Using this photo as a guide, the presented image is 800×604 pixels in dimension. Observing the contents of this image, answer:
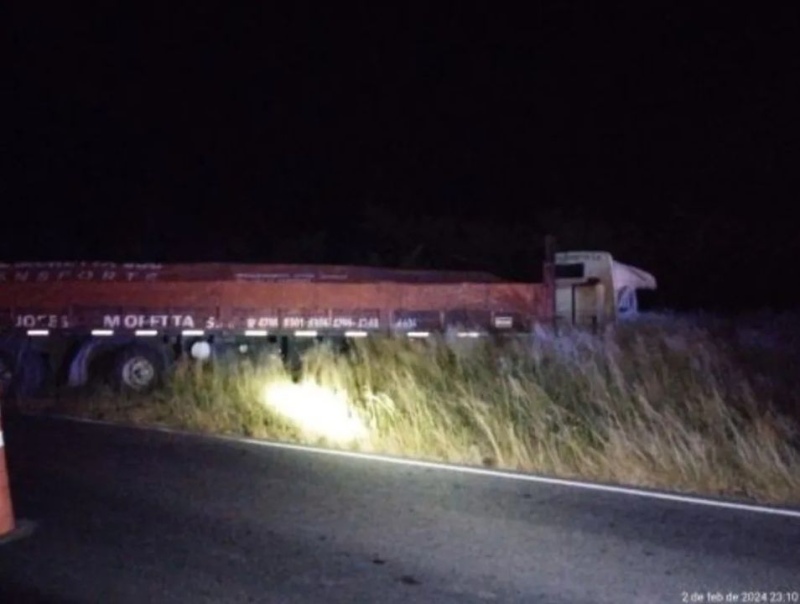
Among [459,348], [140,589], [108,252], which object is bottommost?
[140,589]

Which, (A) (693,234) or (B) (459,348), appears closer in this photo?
(B) (459,348)

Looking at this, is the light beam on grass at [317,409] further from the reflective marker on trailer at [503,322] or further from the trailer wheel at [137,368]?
the reflective marker on trailer at [503,322]

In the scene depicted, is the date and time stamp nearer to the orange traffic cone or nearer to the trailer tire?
the orange traffic cone

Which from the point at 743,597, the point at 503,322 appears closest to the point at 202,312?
the point at 503,322

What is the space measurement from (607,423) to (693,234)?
34.3m

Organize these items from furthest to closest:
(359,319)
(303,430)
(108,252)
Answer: (108,252), (359,319), (303,430)

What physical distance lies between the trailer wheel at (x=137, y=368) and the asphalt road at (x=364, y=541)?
31.1ft

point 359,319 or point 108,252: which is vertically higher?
point 108,252

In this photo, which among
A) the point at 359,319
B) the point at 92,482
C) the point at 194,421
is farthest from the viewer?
the point at 359,319

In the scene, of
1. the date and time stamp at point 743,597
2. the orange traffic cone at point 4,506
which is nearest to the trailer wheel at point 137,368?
the orange traffic cone at point 4,506

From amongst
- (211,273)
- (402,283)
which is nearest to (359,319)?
(402,283)

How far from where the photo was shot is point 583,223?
48688 mm

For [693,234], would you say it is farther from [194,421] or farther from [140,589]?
[140,589]

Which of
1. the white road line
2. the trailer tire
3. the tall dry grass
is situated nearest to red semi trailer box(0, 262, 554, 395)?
the trailer tire
